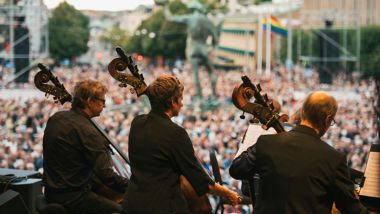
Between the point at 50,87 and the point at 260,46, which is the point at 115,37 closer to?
the point at 260,46

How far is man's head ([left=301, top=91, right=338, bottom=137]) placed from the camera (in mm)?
2615

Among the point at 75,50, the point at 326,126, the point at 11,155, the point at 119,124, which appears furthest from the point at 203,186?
the point at 75,50

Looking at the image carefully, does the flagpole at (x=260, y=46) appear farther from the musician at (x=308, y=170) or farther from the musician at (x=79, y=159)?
the musician at (x=308, y=170)

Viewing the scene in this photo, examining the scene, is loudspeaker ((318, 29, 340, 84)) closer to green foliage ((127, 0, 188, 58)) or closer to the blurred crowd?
the blurred crowd

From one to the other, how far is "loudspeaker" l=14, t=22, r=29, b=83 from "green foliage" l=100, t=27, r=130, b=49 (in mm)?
5032

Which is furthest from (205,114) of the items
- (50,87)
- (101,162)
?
(101,162)

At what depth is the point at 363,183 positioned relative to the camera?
3080 mm

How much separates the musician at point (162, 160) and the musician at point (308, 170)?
0.40 metres

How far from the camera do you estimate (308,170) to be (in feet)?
8.62

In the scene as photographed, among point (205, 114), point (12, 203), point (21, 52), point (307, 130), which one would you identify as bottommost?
point (205, 114)

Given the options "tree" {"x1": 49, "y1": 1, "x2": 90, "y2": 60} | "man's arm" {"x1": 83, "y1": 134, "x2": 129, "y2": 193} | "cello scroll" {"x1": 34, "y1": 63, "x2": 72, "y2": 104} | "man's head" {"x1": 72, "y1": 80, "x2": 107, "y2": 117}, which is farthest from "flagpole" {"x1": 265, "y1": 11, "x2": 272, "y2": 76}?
"man's arm" {"x1": 83, "y1": 134, "x2": 129, "y2": 193}

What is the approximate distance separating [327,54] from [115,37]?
7.81 m

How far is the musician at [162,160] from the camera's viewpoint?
9.78ft

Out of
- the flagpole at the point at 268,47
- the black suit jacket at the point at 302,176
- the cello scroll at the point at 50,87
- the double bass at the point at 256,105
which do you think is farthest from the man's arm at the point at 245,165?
the flagpole at the point at 268,47
